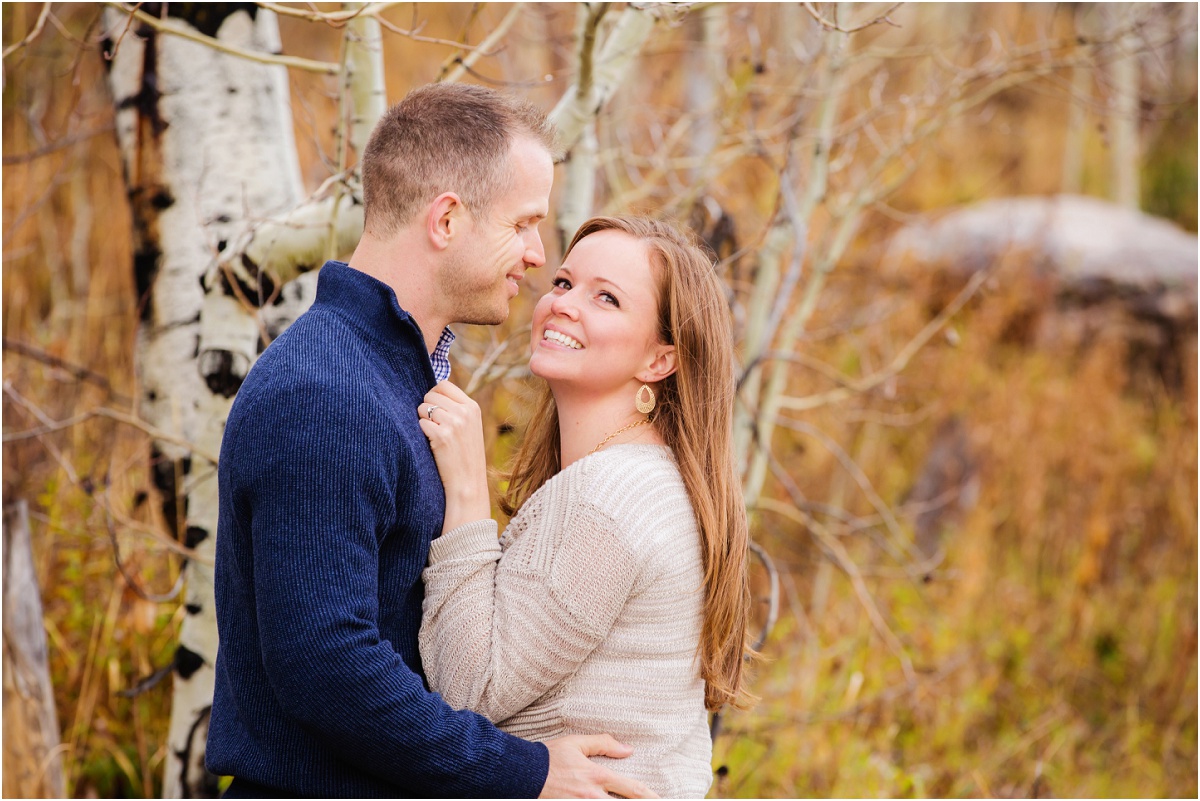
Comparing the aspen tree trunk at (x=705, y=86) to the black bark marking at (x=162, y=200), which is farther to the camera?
the aspen tree trunk at (x=705, y=86)

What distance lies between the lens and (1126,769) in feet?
16.1

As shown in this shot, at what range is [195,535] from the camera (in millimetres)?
2920

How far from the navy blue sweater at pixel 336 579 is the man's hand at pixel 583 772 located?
43mm

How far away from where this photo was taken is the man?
164cm

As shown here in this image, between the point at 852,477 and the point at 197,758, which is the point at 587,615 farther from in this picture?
the point at 852,477

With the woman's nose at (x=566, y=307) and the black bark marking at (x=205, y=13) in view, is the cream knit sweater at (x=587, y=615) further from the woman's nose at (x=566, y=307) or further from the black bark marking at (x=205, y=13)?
the black bark marking at (x=205, y=13)

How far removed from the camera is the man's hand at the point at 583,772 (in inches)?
73.0

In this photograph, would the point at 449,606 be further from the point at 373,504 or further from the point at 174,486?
the point at 174,486

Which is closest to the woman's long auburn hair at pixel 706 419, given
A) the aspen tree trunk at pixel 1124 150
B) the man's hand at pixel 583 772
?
the man's hand at pixel 583 772

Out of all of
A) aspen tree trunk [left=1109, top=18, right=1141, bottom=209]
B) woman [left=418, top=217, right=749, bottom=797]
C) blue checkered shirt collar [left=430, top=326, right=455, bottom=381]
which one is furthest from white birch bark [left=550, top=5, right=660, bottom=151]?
aspen tree trunk [left=1109, top=18, right=1141, bottom=209]

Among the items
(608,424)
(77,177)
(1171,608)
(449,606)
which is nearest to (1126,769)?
(1171,608)

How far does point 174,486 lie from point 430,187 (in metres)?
1.72

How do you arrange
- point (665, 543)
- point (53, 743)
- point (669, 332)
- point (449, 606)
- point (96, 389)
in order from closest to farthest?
Answer: point (449, 606) < point (665, 543) < point (669, 332) < point (53, 743) < point (96, 389)

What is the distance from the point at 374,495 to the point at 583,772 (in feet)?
2.12
